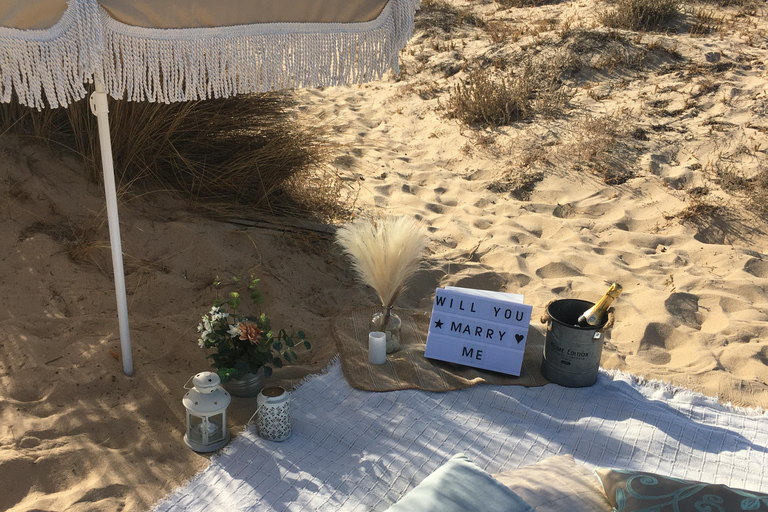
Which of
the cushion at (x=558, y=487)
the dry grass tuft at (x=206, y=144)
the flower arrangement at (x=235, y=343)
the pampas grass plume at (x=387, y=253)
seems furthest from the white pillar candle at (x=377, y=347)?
the dry grass tuft at (x=206, y=144)

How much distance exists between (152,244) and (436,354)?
165cm

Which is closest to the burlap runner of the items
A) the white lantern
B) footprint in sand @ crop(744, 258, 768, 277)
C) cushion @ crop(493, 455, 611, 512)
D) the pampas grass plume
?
the pampas grass plume

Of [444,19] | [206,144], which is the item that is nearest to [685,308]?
[206,144]

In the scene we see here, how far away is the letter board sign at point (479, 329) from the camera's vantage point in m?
2.98

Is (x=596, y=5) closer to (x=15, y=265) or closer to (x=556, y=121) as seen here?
(x=556, y=121)

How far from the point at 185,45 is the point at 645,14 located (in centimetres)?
646

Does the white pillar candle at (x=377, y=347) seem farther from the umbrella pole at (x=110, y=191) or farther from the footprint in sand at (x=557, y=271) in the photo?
the footprint in sand at (x=557, y=271)

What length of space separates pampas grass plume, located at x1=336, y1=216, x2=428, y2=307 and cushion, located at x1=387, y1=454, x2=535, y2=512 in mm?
1167

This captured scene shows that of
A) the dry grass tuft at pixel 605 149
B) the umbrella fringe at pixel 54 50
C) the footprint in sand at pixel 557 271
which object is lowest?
the footprint in sand at pixel 557 271

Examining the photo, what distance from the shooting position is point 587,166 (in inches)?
206

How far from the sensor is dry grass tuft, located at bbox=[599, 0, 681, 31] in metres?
6.99

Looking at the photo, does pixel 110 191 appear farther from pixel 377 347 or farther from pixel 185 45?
pixel 377 347

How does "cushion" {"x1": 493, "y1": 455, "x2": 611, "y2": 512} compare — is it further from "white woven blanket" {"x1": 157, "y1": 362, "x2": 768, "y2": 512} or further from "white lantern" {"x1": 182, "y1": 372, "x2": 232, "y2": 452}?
"white lantern" {"x1": 182, "y1": 372, "x2": 232, "y2": 452}

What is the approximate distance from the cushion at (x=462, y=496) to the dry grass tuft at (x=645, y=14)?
21.3 ft
